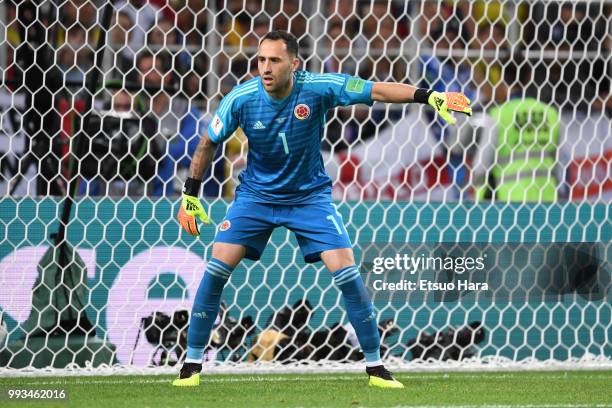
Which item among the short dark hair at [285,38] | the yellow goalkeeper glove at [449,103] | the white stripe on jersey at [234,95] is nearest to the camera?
the yellow goalkeeper glove at [449,103]

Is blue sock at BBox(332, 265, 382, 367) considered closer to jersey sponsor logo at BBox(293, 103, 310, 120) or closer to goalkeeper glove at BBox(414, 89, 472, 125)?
jersey sponsor logo at BBox(293, 103, 310, 120)

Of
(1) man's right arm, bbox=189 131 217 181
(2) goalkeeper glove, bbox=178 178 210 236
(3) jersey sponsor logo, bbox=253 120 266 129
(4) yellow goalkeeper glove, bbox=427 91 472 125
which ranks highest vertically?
(4) yellow goalkeeper glove, bbox=427 91 472 125

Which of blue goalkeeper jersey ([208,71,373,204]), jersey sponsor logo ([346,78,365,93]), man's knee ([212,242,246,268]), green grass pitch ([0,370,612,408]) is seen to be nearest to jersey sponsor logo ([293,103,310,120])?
blue goalkeeper jersey ([208,71,373,204])

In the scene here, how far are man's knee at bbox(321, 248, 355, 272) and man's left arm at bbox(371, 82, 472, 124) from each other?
0.80 metres

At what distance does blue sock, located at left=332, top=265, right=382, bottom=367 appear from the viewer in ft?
19.6

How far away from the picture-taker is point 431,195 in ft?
26.3

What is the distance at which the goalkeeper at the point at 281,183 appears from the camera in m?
5.93

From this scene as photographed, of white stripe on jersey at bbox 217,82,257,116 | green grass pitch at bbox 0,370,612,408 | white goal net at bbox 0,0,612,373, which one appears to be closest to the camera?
green grass pitch at bbox 0,370,612,408

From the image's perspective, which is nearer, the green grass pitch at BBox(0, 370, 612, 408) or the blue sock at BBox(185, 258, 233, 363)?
the green grass pitch at BBox(0, 370, 612, 408)

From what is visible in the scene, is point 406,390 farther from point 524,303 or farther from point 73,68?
point 73,68

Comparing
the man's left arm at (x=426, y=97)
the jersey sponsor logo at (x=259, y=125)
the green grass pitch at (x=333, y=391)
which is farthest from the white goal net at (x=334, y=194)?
the man's left arm at (x=426, y=97)

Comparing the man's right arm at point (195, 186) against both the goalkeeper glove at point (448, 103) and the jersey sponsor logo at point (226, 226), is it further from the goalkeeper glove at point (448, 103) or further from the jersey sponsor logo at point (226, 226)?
the goalkeeper glove at point (448, 103)

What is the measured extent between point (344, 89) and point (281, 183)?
0.58m

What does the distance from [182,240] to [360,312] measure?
1656mm
